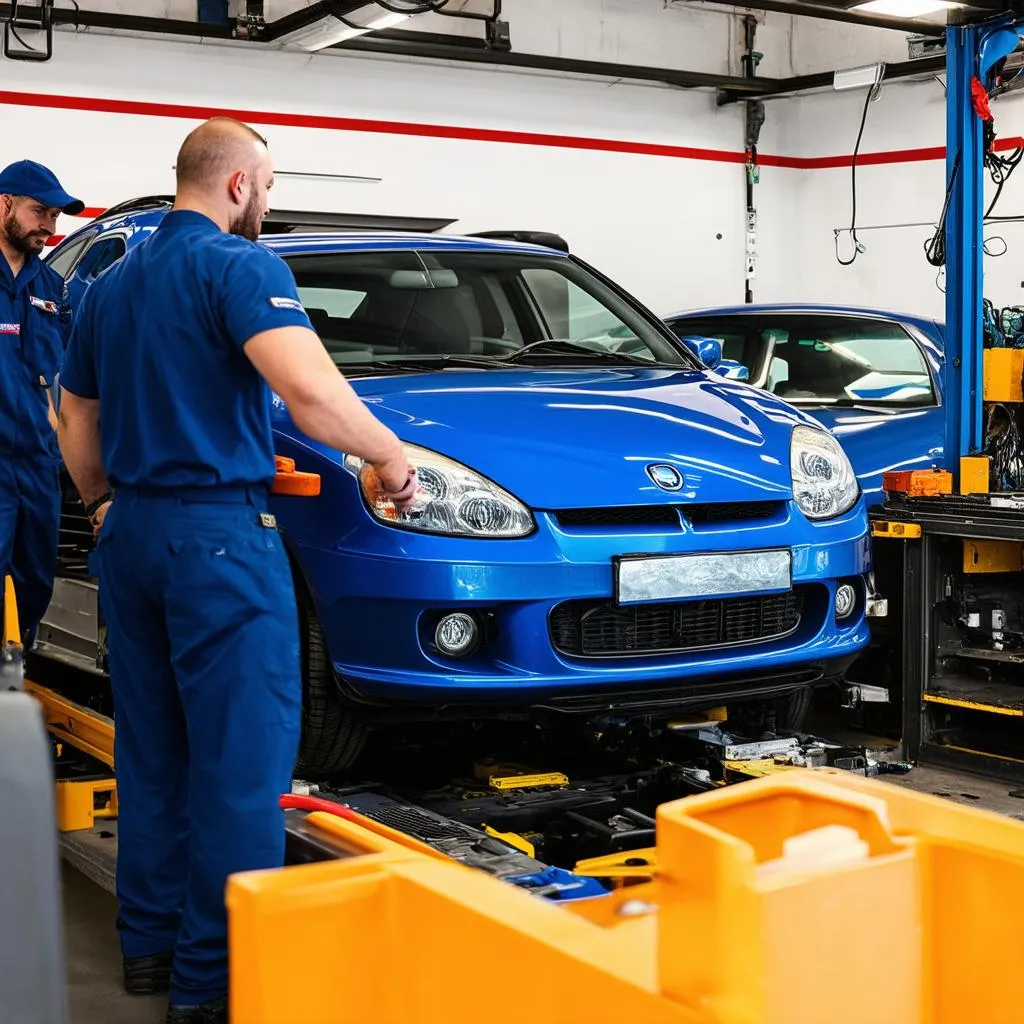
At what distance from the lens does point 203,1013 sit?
2.63 m

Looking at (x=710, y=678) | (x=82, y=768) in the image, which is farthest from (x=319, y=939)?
(x=82, y=768)

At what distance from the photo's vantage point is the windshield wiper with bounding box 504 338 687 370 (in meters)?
4.40

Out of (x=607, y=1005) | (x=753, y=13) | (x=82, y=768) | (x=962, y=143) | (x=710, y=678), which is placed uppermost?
(x=753, y=13)

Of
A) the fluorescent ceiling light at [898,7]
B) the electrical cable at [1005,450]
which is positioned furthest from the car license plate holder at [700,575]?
the fluorescent ceiling light at [898,7]

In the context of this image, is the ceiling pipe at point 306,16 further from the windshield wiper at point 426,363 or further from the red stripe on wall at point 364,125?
the windshield wiper at point 426,363

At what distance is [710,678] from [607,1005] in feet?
7.96

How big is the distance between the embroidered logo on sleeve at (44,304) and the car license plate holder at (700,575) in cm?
207

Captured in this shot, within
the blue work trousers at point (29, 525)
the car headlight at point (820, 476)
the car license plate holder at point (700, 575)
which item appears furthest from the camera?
the blue work trousers at point (29, 525)

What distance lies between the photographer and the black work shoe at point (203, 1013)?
263 cm

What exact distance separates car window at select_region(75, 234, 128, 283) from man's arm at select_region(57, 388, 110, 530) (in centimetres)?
180

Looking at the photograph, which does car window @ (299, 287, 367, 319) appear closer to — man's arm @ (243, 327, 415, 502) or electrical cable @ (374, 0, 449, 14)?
man's arm @ (243, 327, 415, 502)

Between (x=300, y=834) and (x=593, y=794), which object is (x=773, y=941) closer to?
(x=300, y=834)

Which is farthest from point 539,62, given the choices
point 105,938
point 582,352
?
point 105,938

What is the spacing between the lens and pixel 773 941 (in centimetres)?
124
